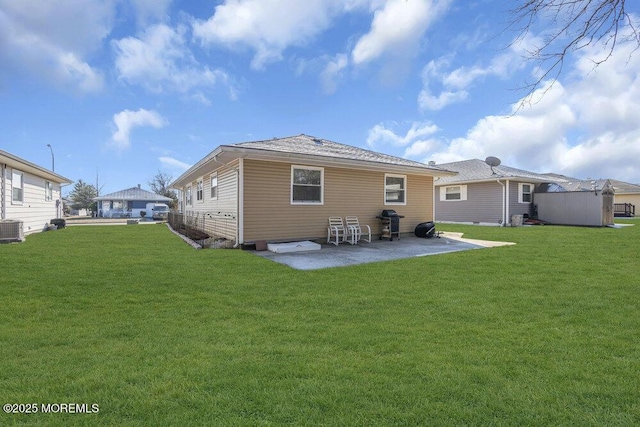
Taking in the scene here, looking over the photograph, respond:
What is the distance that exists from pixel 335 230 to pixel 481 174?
13226 mm

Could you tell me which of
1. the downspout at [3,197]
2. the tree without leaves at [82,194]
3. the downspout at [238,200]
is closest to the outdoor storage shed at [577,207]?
the downspout at [238,200]

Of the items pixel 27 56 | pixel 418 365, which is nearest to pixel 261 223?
pixel 418 365

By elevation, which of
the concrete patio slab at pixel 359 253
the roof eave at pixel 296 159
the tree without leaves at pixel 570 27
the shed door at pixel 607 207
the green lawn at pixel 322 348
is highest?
the tree without leaves at pixel 570 27

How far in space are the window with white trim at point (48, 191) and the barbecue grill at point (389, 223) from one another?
16679mm

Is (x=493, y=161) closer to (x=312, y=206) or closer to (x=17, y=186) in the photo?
(x=312, y=206)

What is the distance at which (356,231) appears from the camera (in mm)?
10938

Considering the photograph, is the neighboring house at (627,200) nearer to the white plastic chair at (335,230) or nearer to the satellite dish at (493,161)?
the satellite dish at (493,161)

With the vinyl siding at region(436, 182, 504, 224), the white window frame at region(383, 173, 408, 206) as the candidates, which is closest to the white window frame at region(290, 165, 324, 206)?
the white window frame at region(383, 173, 408, 206)

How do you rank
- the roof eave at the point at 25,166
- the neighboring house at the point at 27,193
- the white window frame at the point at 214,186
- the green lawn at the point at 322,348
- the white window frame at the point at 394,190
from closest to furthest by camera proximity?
the green lawn at the point at 322,348 → the roof eave at the point at 25,166 → the neighboring house at the point at 27,193 → the white window frame at the point at 394,190 → the white window frame at the point at 214,186

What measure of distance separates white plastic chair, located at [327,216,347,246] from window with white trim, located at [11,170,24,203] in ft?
38.9

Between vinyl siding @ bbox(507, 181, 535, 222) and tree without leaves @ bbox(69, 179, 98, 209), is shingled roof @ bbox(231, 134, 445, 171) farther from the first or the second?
tree without leaves @ bbox(69, 179, 98, 209)

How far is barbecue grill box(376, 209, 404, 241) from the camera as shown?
458 inches

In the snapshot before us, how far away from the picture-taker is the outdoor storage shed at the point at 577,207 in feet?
56.7

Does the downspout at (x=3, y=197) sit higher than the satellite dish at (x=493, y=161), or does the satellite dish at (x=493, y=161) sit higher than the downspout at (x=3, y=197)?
the satellite dish at (x=493, y=161)
